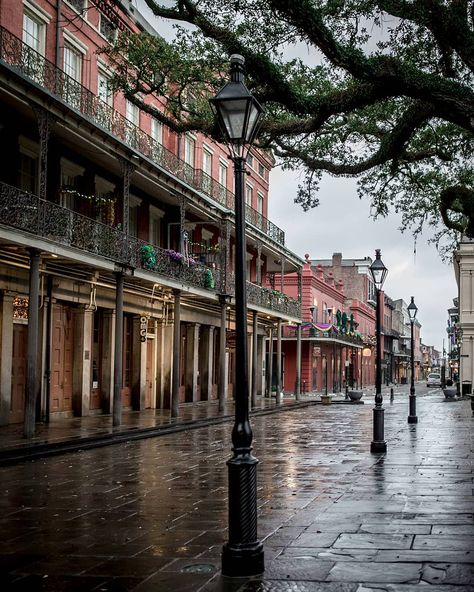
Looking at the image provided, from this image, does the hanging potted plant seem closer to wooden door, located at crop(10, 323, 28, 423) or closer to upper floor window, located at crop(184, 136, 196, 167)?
upper floor window, located at crop(184, 136, 196, 167)

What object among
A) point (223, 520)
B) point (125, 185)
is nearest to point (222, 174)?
point (125, 185)

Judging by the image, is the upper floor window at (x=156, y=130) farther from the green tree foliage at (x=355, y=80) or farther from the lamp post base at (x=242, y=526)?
the lamp post base at (x=242, y=526)

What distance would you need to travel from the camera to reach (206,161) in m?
31.4

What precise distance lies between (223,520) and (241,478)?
220cm

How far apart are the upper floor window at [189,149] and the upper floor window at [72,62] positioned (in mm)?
8016

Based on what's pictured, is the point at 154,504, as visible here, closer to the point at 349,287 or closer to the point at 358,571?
the point at 358,571

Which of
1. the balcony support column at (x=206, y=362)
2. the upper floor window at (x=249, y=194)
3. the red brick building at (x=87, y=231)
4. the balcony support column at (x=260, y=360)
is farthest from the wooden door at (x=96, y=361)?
the balcony support column at (x=260, y=360)

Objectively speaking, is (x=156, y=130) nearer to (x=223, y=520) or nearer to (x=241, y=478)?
(x=223, y=520)

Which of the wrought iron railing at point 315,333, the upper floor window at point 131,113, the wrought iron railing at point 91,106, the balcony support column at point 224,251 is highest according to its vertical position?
the upper floor window at point 131,113

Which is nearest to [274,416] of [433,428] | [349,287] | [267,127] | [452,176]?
[433,428]

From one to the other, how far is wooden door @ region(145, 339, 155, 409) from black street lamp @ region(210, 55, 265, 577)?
20.1m

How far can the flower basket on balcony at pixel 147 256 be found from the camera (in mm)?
20812

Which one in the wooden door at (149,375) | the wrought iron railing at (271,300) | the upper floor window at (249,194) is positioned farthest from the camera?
the upper floor window at (249,194)

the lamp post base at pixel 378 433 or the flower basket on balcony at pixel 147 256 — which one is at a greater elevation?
the flower basket on balcony at pixel 147 256
